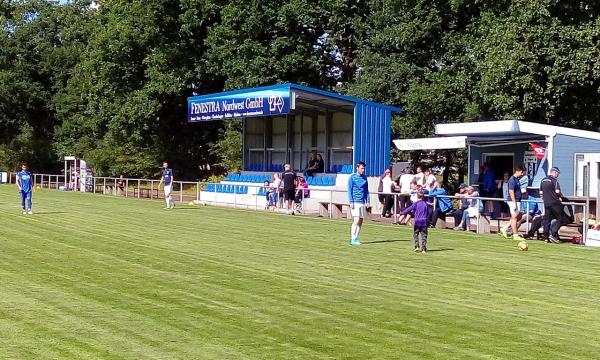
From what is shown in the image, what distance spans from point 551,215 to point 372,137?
587 inches

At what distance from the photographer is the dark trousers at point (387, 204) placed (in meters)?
29.2

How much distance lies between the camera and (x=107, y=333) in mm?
9078

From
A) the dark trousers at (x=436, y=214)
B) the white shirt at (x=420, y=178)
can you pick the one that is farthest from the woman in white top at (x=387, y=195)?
the dark trousers at (x=436, y=214)

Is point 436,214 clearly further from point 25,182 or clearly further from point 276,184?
point 25,182

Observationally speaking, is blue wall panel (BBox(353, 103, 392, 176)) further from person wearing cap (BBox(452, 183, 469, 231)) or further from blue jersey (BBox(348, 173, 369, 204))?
blue jersey (BBox(348, 173, 369, 204))

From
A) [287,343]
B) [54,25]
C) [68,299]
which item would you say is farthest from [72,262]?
[54,25]

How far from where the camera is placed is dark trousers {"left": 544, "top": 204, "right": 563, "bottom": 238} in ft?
70.1

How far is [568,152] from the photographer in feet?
83.9

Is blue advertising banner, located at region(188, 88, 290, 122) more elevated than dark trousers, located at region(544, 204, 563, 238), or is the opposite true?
blue advertising banner, located at region(188, 88, 290, 122)

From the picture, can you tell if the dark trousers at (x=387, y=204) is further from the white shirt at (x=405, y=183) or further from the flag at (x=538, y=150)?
the flag at (x=538, y=150)

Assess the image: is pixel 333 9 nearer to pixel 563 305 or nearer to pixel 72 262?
pixel 72 262

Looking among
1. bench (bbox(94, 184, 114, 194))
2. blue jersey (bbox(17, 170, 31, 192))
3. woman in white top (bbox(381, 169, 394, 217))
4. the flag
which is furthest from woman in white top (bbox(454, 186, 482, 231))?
bench (bbox(94, 184, 114, 194))

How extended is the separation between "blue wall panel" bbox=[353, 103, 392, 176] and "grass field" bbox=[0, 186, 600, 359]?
558 inches

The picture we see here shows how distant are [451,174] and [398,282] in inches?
1293
